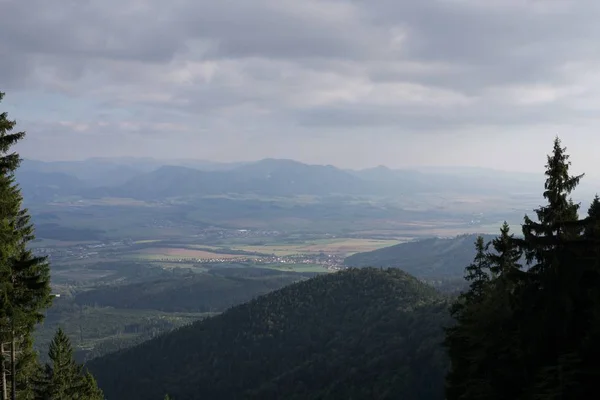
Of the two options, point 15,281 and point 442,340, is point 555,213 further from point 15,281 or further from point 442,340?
point 442,340

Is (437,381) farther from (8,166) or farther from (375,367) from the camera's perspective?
(8,166)

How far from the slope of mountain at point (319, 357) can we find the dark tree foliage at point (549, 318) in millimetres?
82462

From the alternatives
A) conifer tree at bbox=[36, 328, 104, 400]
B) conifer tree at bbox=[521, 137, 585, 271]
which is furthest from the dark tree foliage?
conifer tree at bbox=[36, 328, 104, 400]

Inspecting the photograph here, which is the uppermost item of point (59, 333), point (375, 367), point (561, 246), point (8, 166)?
point (8, 166)

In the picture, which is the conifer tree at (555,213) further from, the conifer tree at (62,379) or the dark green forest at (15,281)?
the conifer tree at (62,379)

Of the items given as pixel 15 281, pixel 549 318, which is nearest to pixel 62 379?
pixel 15 281

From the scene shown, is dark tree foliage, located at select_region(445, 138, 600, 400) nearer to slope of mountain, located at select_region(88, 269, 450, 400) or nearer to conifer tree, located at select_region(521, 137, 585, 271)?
conifer tree, located at select_region(521, 137, 585, 271)

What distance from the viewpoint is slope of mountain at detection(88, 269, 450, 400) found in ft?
417

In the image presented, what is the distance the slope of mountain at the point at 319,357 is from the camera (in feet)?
417

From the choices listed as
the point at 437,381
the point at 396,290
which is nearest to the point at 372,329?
Result: the point at 396,290

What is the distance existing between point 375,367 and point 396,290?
5476cm

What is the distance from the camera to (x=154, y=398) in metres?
170

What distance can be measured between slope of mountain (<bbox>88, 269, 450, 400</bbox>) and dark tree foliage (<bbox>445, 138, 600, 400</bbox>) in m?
82.5

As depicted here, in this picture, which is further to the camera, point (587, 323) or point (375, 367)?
point (375, 367)
